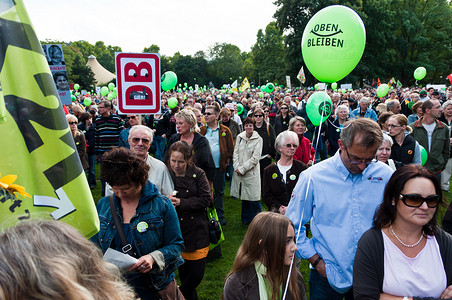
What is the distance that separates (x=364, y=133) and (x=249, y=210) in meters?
4.18

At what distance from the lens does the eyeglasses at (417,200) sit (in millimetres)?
2035

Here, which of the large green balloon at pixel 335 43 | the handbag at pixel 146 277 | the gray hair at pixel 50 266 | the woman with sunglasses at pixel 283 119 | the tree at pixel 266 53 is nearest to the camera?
the gray hair at pixel 50 266

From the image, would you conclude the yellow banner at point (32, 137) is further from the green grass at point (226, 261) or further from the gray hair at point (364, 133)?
the green grass at point (226, 261)

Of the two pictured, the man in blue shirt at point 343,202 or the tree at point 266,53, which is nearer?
the man in blue shirt at point 343,202

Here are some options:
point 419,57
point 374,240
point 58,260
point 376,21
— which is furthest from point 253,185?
point 419,57

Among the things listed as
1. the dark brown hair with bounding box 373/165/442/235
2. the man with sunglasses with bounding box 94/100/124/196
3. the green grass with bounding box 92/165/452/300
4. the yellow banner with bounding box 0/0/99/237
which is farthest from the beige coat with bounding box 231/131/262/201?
the yellow banner with bounding box 0/0/99/237

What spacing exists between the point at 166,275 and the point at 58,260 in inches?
69.2

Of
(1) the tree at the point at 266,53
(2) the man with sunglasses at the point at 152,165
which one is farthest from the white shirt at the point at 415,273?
(1) the tree at the point at 266,53

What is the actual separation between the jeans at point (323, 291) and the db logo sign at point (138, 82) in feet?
8.23

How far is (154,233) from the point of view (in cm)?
249

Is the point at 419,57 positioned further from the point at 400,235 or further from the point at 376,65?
the point at 400,235

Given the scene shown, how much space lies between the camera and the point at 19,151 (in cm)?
164

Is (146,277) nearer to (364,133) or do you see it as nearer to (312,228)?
(312,228)

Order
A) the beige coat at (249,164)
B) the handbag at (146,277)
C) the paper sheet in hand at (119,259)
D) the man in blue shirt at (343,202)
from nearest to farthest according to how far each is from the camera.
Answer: the paper sheet in hand at (119,259), the handbag at (146,277), the man in blue shirt at (343,202), the beige coat at (249,164)
